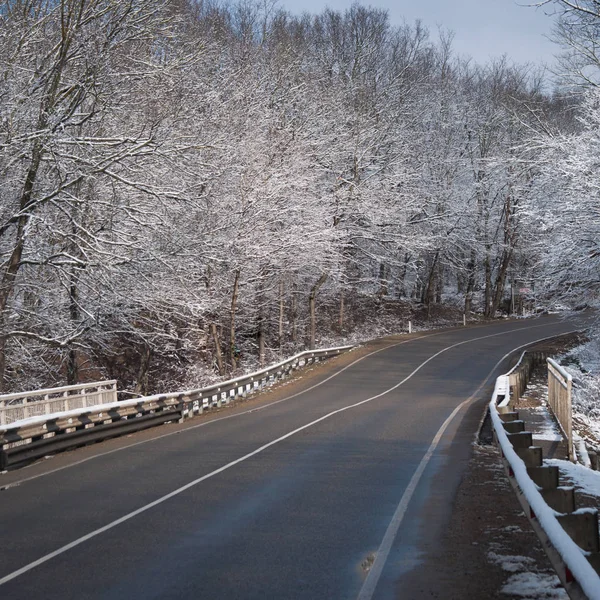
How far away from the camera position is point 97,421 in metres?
17.1

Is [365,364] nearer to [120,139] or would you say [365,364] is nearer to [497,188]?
[120,139]

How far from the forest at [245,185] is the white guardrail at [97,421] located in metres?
2.78

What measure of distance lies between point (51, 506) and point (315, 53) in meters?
45.2

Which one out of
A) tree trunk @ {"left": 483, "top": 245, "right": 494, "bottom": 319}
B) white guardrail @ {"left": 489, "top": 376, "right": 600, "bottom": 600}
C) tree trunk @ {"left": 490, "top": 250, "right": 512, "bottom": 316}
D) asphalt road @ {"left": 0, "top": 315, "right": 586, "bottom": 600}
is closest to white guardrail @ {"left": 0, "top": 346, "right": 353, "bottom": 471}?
asphalt road @ {"left": 0, "top": 315, "right": 586, "bottom": 600}

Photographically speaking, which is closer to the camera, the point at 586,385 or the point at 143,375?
the point at 586,385

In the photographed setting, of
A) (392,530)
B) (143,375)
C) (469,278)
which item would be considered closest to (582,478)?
(392,530)

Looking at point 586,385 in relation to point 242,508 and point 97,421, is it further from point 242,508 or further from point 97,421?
point 242,508

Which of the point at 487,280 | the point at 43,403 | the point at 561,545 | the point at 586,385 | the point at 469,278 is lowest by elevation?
the point at 586,385

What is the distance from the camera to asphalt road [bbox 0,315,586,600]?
6867 mm

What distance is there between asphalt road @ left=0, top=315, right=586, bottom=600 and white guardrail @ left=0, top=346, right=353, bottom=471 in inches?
15.1

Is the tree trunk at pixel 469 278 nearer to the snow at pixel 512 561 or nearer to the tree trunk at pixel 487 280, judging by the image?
the tree trunk at pixel 487 280

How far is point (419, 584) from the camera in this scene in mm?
6684

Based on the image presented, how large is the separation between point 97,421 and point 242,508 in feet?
26.6

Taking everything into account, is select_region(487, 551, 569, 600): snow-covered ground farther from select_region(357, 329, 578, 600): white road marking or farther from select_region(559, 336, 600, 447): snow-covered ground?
select_region(559, 336, 600, 447): snow-covered ground
